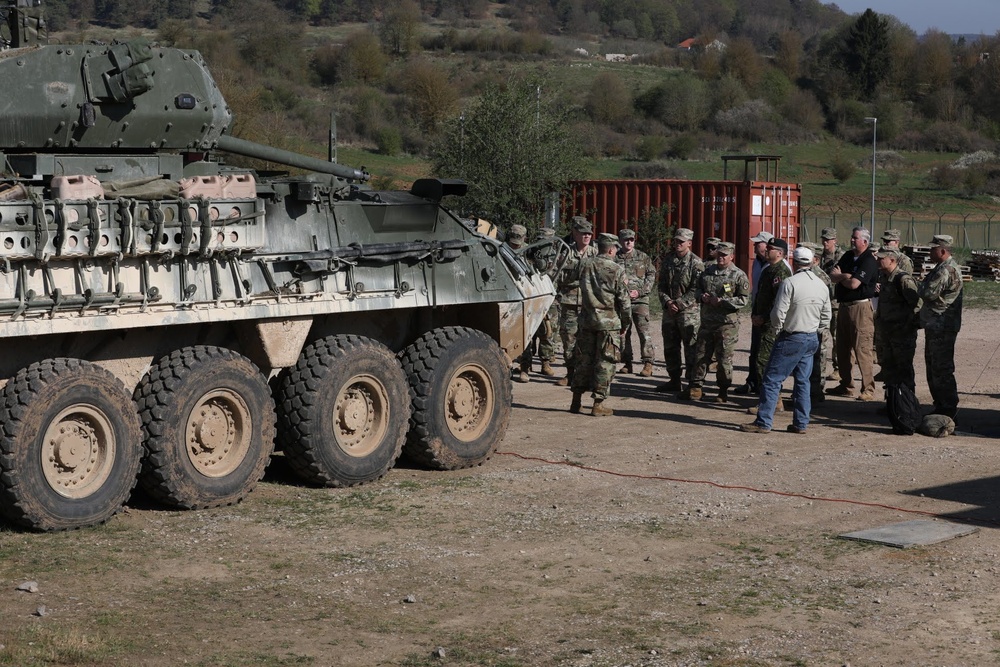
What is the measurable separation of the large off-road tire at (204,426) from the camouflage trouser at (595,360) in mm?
4469

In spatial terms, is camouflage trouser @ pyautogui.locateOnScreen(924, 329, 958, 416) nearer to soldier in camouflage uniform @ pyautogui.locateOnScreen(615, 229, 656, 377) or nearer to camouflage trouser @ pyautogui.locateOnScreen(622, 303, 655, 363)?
soldier in camouflage uniform @ pyautogui.locateOnScreen(615, 229, 656, 377)

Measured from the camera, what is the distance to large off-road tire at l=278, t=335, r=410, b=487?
1031cm

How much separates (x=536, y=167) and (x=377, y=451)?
756 inches

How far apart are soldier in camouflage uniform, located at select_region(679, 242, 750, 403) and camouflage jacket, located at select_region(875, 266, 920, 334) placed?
52.5 inches

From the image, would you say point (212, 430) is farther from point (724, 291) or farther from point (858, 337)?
point (858, 337)

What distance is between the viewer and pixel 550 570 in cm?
838

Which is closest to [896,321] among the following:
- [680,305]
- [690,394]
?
[690,394]

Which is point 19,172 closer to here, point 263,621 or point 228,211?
point 228,211

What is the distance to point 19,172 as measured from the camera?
9.69 meters

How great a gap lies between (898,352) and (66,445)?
7.97 m

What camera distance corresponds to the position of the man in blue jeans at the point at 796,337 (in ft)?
42.2

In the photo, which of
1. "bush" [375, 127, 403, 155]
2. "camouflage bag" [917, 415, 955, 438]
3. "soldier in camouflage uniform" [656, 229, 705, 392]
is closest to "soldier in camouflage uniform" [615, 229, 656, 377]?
"soldier in camouflage uniform" [656, 229, 705, 392]

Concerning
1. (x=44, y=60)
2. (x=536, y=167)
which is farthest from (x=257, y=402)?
(x=536, y=167)

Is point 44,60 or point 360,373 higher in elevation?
point 44,60
